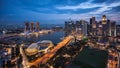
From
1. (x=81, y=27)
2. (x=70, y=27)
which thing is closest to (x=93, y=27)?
(x=81, y=27)

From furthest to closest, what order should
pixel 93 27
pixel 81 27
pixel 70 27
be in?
pixel 70 27
pixel 81 27
pixel 93 27

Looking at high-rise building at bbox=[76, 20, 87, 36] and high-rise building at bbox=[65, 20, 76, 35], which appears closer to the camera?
high-rise building at bbox=[76, 20, 87, 36]

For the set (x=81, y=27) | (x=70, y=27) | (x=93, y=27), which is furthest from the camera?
(x=70, y=27)

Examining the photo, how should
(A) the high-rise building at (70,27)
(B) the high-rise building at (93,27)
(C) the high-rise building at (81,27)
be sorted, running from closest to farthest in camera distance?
(B) the high-rise building at (93,27) < (C) the high-rise building at (81,27) < (A) the high-rise building at (70,27)

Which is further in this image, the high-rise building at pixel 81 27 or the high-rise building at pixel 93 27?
the high-rise building at pixel 81 27

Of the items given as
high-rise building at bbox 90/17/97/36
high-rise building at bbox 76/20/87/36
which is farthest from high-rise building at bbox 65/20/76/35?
high-rise building at bbox 90/17/97/36

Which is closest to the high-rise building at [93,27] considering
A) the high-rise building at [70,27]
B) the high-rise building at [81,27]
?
the high-rise building at [81,27]

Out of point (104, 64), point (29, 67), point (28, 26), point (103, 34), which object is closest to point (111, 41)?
point (103, 34)

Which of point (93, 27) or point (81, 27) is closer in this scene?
point (93, 27)

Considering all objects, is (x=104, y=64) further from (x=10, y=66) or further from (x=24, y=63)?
(x=10, y=66)

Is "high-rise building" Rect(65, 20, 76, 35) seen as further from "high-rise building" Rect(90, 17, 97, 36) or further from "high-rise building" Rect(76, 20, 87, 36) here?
"high-rise building" Rect(90, 17, 97, 36)

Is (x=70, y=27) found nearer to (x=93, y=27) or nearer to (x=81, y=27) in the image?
(x=81, y=27)

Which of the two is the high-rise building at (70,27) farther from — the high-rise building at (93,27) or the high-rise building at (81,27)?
the high-rise building at (93,27)
